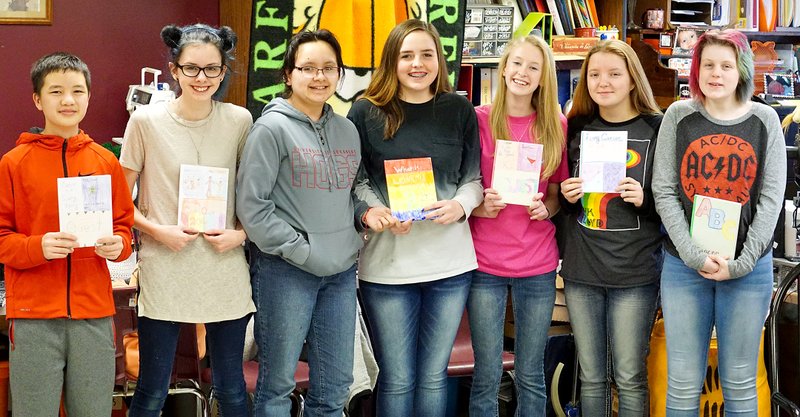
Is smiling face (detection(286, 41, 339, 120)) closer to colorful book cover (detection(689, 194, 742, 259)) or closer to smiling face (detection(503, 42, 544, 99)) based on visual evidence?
smiling face (detection(503, 42, 544, 99))

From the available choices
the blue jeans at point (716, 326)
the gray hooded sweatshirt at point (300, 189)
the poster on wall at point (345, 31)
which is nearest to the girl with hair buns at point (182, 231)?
the gray hooded sweatshirt at point (300, 189)

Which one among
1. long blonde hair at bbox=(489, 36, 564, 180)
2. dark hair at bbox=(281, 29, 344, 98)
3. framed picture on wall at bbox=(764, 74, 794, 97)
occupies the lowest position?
long blonde hair at bbox=(489, 36, 564, 180)

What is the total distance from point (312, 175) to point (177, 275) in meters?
0.45

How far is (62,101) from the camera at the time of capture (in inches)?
90.5

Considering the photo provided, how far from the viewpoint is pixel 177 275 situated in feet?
7.97

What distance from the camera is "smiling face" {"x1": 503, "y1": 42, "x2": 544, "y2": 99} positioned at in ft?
8.80

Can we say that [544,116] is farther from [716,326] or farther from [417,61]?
[716,326]

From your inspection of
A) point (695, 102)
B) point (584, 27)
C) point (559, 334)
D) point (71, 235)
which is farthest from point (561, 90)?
point (71, 235)

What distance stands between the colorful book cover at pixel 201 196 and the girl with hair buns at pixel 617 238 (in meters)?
1.03

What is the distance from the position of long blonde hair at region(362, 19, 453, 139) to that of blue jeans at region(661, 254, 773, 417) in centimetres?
91

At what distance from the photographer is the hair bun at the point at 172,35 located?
7.97ft

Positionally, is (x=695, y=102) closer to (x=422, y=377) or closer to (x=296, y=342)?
(x=422, y=377)

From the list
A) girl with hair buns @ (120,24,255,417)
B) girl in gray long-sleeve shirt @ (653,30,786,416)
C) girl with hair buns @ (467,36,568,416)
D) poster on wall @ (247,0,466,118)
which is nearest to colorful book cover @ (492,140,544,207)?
girl with hair buns @ (467,36,568,416)

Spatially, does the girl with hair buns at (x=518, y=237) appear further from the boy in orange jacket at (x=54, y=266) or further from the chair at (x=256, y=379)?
the boy in orange jacket at (x=54, y=266)
